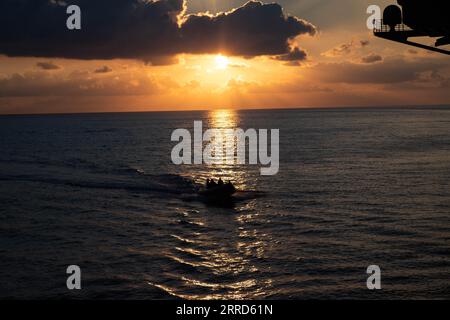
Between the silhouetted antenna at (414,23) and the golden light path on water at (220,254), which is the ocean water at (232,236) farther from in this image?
the silhouetted antenna at (414,23)

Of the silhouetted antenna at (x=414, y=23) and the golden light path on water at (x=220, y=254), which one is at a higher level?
the silhouetted antenna at (x=414, y=23)

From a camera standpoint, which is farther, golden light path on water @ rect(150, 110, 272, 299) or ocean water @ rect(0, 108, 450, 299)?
ocean water @ rect(0, 108, 450, 299)

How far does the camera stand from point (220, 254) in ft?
105

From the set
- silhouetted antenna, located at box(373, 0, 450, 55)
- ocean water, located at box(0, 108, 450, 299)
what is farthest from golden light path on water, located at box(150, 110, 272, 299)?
silhouetted antenna, located at box(373, 0, 450, 55)

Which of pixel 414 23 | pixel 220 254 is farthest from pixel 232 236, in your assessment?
pixel 414 23

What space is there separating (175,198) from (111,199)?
677 cm

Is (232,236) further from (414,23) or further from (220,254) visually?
(414,23)

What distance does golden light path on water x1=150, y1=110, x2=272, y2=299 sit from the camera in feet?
84.7

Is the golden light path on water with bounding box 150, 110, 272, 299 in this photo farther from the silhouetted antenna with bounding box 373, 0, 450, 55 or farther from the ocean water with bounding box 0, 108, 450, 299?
the silhouetted antenna with bounding box 373, 0, 450, 55

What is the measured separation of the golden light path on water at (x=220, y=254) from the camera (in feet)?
84.7

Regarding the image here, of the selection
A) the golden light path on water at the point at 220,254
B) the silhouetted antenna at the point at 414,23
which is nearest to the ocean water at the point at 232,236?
the golden light path on water at the point at 220,254

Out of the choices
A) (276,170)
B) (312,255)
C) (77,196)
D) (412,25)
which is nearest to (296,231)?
(312,255)

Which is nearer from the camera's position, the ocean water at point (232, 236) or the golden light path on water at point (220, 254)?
the golden light path on water at point (220, 254)
